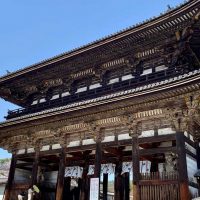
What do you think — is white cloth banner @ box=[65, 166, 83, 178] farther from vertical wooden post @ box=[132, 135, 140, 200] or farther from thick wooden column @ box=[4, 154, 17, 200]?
vertical wooden post @ box=[132, 135, 140, 200]

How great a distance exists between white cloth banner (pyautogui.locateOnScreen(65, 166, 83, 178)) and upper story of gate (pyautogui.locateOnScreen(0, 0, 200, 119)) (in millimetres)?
3746

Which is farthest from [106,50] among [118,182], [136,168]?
[118,182]

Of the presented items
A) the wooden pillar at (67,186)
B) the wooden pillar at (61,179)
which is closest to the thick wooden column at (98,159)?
the wooden pillar at (61,179)

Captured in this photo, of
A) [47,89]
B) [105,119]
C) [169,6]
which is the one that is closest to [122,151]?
[105,119]

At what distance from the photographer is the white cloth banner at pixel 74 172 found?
52.1 feet

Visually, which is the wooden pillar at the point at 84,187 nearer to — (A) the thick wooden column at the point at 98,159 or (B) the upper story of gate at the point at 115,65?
(A) the thick wooden column at the point at 98,159

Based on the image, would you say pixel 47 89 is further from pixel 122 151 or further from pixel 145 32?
pixel 145 32

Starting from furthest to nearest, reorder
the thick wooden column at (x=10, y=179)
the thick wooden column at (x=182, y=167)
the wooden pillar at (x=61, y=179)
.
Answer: the thick wooden column at (x=10, y=179), the wooden pillar at (x=61, y=179), the thick wooden column at (x=182, y=167)

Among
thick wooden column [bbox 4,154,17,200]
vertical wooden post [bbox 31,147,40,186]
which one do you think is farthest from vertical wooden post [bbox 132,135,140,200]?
thick wooden column [bbox 4,154,17,200]

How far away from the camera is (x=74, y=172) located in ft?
52.2

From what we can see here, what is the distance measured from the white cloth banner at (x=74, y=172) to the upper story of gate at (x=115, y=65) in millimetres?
3746

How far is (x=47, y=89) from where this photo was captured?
58.9 feet

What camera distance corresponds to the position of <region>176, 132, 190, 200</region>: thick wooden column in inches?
405

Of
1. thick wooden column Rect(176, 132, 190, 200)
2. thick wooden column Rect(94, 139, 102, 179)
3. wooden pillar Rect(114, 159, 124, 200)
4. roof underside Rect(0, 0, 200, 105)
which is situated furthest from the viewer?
wooden pillar Rect(114, 159, 124, 200)
